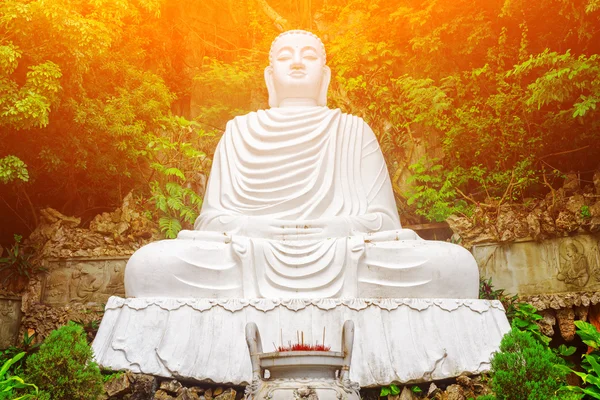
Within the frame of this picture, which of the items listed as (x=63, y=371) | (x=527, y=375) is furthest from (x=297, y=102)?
(x=527, y=375)

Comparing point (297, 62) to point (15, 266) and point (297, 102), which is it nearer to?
point (297, 102)

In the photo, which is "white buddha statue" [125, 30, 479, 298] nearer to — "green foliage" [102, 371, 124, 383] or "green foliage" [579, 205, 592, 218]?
"green foliage" [102, 371, 124, 383]

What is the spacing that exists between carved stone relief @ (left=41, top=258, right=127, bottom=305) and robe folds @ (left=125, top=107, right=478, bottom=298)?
191 centimetres

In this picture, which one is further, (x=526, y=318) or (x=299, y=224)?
(x=526, y=318)

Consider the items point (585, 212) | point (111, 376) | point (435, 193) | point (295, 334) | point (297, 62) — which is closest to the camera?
point (111, 376)

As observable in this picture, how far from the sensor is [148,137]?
29.4ft

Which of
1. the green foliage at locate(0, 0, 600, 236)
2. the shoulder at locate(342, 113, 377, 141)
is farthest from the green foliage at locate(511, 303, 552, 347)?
the shoulder at locate(342, 113, 377, 141)

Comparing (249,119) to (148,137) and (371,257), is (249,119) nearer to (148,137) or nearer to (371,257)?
(148,137)

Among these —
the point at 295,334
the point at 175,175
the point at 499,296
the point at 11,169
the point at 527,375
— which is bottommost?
the point at 527,375

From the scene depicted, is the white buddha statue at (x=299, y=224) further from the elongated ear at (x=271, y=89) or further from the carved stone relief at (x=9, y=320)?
the carved stone relief at (x=9, y=320)

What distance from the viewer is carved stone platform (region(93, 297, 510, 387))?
5.05 metres

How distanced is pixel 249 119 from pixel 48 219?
301cm

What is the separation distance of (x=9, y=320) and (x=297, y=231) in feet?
12.4

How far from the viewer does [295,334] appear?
523 centimetres
